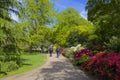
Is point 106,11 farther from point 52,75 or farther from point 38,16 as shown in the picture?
point 38,16

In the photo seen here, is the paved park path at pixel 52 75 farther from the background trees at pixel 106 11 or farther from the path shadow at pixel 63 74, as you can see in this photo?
the background trees at pixel 106 11

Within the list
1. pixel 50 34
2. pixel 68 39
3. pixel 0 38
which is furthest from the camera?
pixel 68 39

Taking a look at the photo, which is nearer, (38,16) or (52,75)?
(52,75)

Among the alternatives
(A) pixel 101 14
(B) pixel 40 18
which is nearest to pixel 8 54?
(A) pixel 101 14

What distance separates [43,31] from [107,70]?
96.1ft

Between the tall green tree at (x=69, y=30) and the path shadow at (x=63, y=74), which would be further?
the tall green tree at (x=69, y=30)

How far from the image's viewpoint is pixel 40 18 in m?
39.4

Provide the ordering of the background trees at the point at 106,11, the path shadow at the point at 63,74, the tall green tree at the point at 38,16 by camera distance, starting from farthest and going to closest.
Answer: the tall green tree at the point at 38,16
the path shadow at the point at 63,74
the background trees at the point at 106,11

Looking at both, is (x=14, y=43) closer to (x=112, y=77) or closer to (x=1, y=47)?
(x=1, y=47)

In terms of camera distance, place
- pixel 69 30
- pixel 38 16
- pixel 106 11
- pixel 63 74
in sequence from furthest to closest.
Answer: pixel 69 30, pixel 38 16, pixel 63 74, pixel 106 11

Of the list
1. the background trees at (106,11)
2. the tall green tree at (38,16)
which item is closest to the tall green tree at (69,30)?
the tall green tree at (38,16)

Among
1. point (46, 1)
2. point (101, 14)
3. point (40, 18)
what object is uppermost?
point (46, 1)

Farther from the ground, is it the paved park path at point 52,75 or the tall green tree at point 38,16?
the tall green tree at point 38,16

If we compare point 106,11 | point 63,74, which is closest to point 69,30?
point 63,74
